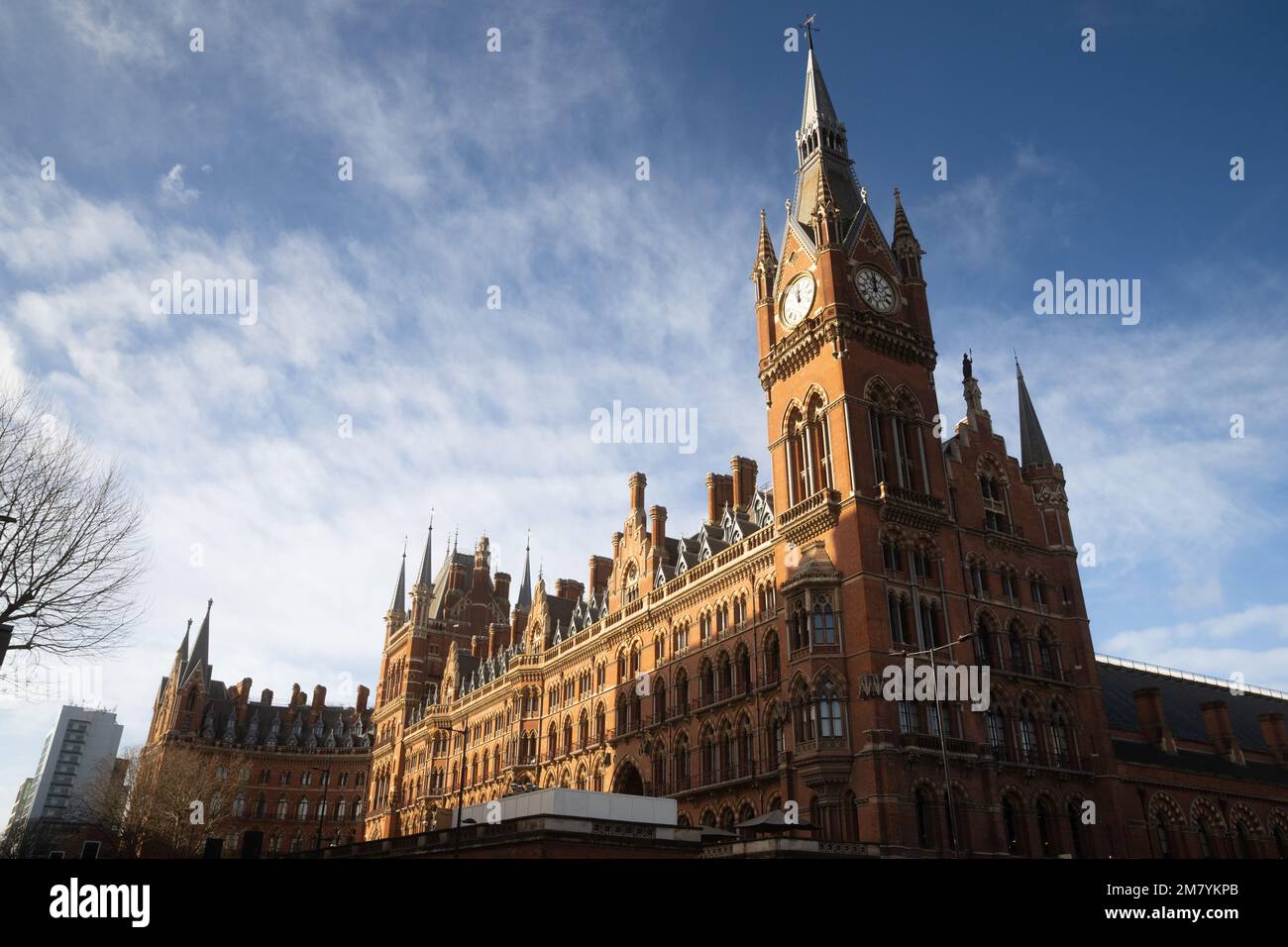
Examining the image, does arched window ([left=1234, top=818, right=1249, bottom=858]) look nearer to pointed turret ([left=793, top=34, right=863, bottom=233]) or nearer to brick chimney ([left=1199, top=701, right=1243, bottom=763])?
brick chimney ([left=1199, top=701, right=1243, bottom=763])

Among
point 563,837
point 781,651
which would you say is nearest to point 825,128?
point 781,651

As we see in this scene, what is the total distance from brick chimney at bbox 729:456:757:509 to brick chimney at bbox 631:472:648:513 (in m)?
6.89

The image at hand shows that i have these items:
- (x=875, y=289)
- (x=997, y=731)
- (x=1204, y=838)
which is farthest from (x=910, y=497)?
(x=1204, y=838)

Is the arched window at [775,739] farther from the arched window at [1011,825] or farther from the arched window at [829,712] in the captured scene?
the arched window at [1011,825]

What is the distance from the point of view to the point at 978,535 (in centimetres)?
4969

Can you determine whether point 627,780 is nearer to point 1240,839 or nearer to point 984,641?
point 984,641

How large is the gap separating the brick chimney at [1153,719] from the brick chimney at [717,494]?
2768 cm

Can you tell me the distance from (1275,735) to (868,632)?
39.4 m

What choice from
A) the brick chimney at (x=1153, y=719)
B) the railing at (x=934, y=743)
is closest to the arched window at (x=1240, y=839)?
the brick chimney at (x=1153, y=719)

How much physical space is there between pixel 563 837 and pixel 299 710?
327 feet

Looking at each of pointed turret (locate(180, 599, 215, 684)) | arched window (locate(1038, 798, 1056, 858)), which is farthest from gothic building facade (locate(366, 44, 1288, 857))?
pointed turret (locate(180, 599, 215, 684))

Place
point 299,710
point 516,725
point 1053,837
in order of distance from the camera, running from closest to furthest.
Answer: point 1053,837 < point 516,725 < point 299,710
